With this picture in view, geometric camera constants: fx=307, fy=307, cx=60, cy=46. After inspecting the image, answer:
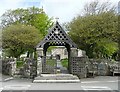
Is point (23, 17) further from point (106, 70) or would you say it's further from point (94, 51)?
point (106, 70)

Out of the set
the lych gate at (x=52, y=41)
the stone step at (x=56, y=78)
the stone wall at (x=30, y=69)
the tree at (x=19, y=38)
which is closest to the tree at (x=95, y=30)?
the lych gate at (x=52, y=41)

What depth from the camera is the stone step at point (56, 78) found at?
78.3 feet

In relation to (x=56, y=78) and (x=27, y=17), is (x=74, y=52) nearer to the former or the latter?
(x=56, y=78)

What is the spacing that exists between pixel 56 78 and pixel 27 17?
36671mm

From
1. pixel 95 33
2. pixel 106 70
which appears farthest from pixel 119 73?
pixel 95 33

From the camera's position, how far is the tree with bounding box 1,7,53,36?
59.1 meters

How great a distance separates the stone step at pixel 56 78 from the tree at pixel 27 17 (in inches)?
1353

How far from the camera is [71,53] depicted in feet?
88.3

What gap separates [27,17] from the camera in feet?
196

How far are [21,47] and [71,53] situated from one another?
21266 millimetres

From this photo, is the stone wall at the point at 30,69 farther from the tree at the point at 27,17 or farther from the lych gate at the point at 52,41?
the tree at the point at 27,17

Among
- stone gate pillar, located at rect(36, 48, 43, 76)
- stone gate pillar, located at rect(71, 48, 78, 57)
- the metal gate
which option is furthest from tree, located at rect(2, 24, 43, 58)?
stone gate pillar, located at rect(71, 48, 78, 57)

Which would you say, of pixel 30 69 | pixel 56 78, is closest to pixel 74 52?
pixel 56 78

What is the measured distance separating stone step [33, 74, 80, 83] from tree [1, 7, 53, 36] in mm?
34371
